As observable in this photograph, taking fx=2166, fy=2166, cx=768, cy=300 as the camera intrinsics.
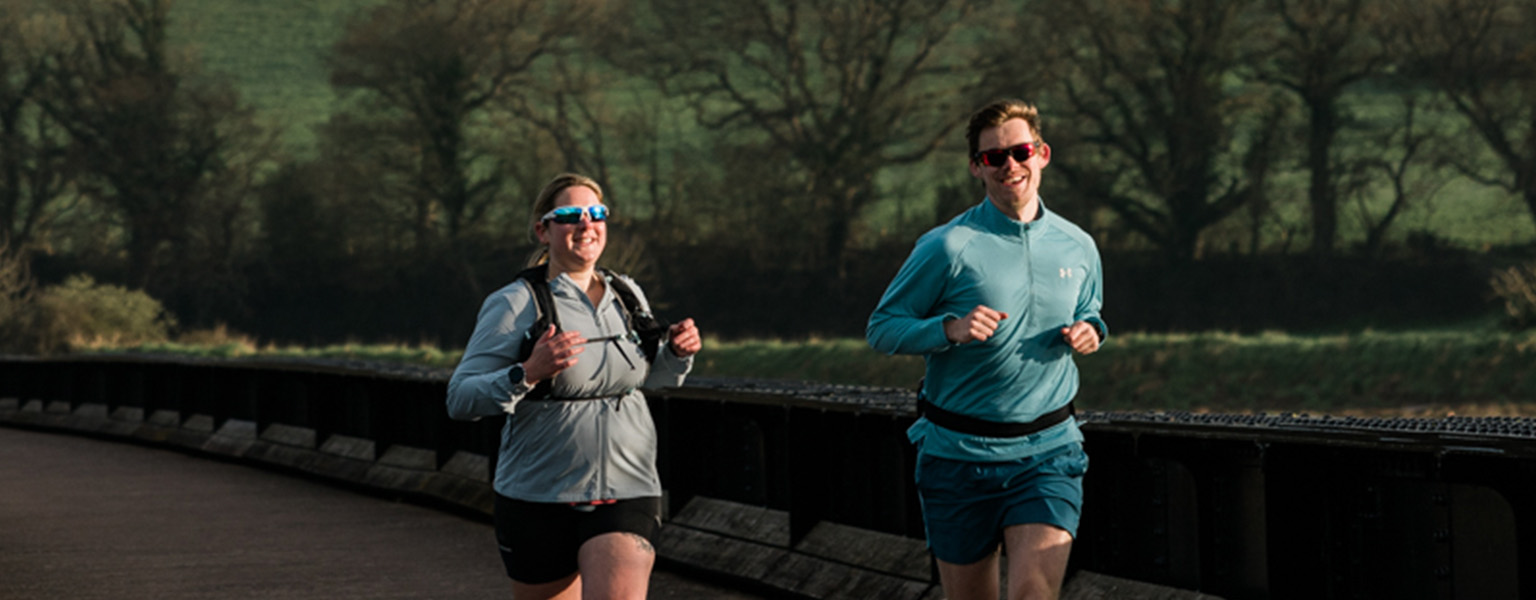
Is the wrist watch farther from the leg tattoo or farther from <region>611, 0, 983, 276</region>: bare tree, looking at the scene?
<region>611, 0, 983, 276</region>: bare tree

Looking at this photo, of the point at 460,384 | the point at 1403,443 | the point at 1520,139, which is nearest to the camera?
the point at 460,384

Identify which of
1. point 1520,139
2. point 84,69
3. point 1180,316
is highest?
point 84,69

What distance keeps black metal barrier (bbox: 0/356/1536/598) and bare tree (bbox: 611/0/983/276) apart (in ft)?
156

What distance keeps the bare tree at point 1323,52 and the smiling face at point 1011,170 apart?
5195cm

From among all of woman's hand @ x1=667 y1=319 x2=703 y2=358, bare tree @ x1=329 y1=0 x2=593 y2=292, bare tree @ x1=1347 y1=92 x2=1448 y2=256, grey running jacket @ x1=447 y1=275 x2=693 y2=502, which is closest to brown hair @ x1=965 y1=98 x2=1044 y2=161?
woman's hand @ x1=667 y1=319 x2=703 y2=358

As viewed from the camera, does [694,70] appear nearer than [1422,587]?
No

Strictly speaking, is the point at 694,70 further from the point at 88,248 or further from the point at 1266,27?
the point at 88,248

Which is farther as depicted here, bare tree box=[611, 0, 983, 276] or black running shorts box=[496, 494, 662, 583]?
bare tree box=[611, 0, 983, 276]

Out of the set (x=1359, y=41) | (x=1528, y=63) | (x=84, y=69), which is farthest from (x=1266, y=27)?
(x=84, y=69)

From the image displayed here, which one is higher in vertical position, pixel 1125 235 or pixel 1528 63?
pixel 1528 63

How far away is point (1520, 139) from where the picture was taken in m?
59.7

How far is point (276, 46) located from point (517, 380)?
501 feet

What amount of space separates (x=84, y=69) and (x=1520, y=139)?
46601 millimetres

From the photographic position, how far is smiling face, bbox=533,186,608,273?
231 inches
